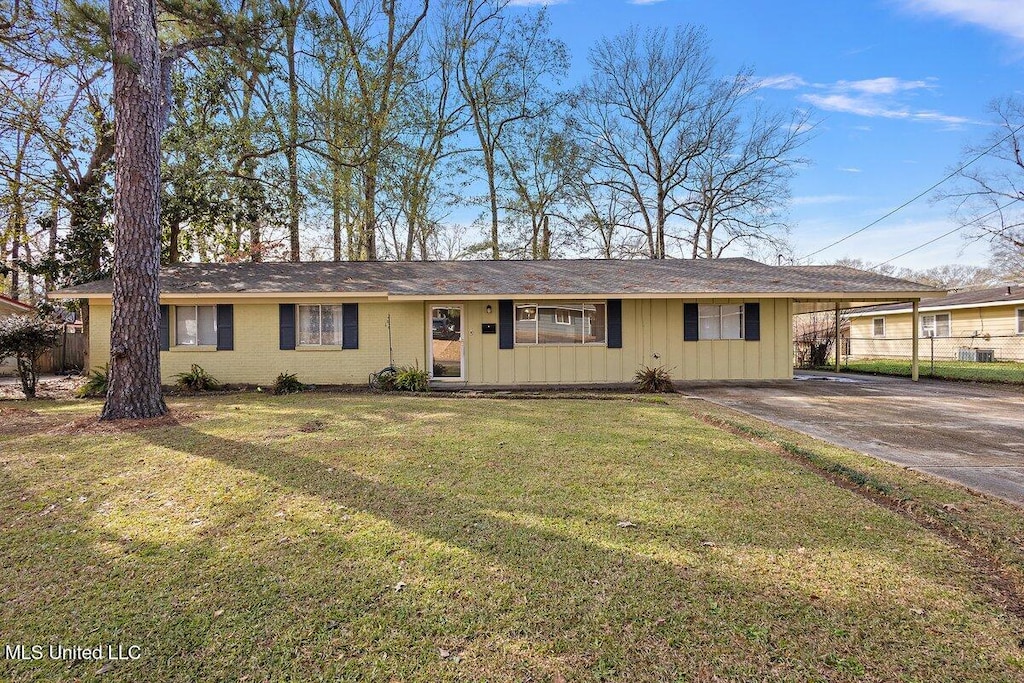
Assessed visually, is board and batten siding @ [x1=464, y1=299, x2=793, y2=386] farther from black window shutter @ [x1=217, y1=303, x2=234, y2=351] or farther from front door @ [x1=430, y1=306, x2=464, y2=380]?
black window shutter @ [x1=217, y1=303, x2=234, y2=351]

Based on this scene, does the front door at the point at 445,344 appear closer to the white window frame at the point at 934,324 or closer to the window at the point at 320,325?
the window at the point at 320,325

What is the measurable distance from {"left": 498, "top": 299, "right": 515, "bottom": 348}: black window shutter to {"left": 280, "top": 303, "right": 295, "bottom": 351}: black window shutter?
4919 mm

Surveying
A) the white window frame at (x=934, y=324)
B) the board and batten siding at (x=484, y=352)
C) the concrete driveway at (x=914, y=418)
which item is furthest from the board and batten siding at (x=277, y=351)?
the white window frame at (x=934, y=324)

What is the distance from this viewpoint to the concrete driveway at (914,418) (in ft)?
15.1

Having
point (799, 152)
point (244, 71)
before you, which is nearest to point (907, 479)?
point (244, 71)

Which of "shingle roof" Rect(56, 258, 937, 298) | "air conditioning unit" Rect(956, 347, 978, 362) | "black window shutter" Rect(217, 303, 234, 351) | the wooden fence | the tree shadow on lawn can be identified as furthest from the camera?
"air conditioning unit" Rect(956, 347, 978, 362)

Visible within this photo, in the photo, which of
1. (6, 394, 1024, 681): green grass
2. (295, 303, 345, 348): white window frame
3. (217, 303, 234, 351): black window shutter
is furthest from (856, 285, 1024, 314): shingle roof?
(217, 303, 234, 351): black window shutter

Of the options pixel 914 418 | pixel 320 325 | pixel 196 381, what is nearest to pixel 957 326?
pixel 914 418

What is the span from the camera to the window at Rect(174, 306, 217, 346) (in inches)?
445

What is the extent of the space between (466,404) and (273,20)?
10020 mm

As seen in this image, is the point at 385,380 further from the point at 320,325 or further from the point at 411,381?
the point at 320,325

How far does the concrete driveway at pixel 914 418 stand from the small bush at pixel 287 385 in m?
8.69

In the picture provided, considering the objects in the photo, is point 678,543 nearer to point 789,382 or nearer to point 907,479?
point 907,479

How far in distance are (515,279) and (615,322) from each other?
276cm
